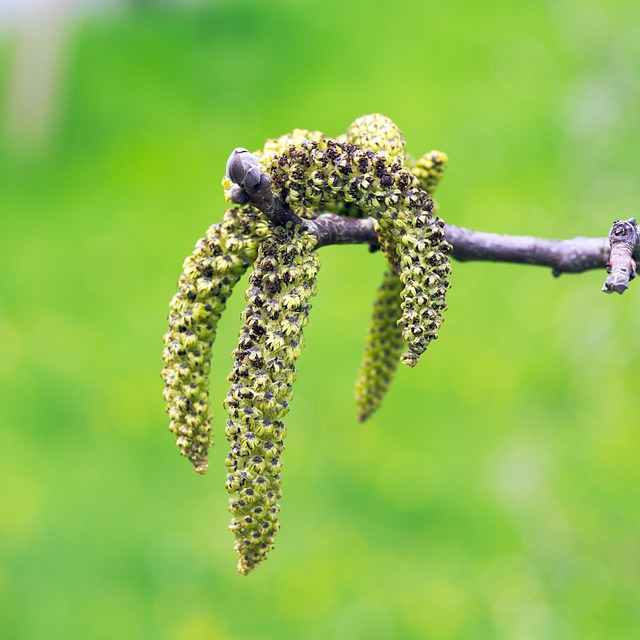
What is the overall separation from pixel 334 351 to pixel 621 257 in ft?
21.9

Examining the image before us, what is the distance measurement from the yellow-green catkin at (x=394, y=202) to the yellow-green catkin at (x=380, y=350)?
1.22ft

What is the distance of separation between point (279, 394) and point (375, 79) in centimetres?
944

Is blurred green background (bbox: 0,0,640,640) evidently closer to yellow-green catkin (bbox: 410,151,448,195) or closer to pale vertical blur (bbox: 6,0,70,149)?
pale vertical blur (bbox: 6,0,70,149)

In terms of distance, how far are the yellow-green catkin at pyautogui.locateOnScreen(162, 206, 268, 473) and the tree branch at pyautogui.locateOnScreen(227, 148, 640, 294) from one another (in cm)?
7

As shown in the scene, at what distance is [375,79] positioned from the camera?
10547 mm

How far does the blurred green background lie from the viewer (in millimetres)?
6449

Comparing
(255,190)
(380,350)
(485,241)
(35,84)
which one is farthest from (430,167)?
(35,84)

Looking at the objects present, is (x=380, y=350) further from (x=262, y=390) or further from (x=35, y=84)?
(x=35, y=84)

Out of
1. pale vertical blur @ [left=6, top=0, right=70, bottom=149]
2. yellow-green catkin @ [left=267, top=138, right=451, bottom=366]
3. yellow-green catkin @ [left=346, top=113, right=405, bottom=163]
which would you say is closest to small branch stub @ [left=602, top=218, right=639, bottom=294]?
yellow-green catkin @ [left=267, top=138, right=451, bottom=366]

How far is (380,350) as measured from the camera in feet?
6.30

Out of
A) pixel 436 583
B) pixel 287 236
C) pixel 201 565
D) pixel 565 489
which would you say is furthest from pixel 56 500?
pixel 287 236

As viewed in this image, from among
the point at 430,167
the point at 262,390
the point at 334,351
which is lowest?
the point at 262,390

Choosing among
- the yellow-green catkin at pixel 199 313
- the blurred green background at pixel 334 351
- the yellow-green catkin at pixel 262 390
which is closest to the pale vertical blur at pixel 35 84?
the blurred green background at pixel 334 351

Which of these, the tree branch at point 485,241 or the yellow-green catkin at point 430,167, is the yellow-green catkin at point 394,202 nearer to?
the tree branch at point 485,241
